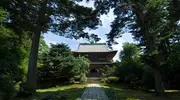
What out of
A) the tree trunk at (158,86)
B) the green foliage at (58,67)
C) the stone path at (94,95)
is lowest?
the stone path at (94,95)

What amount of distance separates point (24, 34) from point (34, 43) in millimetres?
1994

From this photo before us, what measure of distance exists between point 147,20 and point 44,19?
7925 mm

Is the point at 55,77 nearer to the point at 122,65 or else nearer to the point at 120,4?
the point at 122,65

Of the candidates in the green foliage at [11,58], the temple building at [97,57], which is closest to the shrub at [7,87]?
the green foliage at [11,58]

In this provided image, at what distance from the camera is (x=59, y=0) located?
46.4ft

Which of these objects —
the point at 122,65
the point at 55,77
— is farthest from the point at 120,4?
the point at 55,77

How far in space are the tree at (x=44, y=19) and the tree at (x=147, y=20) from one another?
64.3 inches

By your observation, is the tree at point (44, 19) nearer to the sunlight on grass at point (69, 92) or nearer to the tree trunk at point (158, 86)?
the sunlight on grass at point (69, 92)

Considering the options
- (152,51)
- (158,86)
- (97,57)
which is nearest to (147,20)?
(152,51)

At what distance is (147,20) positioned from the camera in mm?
15523

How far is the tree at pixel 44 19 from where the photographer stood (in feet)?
42.4

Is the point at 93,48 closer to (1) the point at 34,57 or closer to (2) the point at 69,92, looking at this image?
(2) the point at 69,92

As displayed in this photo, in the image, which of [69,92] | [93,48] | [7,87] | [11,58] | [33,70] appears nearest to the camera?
[7,87]

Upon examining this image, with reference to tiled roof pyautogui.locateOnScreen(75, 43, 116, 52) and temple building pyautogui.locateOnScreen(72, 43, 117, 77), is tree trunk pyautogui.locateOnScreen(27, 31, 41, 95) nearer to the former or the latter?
temple building pyautogui.locateOnScreen(72, 43, 117, 77)
